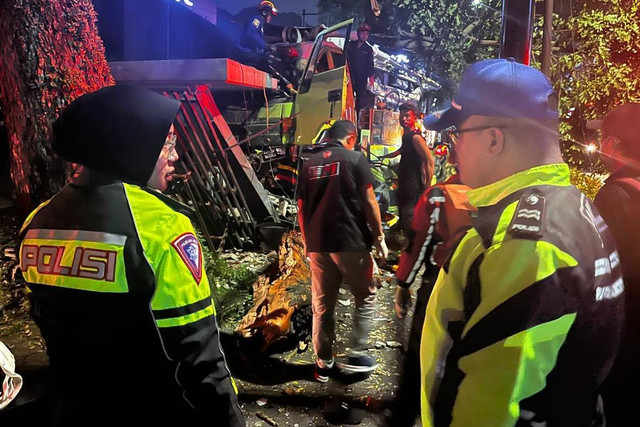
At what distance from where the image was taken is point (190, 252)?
5.00 feet

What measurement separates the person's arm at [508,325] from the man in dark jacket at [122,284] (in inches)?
33.2

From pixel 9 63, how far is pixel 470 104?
4.69m

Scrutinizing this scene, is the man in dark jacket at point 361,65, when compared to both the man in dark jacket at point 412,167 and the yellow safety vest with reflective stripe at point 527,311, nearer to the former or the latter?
the man in dark jacket at point 412,167

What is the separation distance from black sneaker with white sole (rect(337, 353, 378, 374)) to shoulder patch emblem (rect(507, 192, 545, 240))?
320 cm

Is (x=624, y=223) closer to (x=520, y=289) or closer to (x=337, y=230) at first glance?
(x=520, y=289)

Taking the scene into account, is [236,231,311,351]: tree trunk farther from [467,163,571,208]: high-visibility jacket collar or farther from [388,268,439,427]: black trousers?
[467,163,571,208]: high-visibility jacket collar

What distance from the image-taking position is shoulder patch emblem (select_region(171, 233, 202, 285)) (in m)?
1.50

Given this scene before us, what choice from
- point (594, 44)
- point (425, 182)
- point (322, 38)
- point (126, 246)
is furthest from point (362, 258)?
point (594, 44)

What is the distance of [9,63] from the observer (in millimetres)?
4418

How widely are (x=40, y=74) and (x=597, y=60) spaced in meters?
9.77

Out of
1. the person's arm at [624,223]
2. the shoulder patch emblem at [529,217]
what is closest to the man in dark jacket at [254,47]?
the person's arm at [624,223]

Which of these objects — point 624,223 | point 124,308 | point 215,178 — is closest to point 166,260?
point 124,308

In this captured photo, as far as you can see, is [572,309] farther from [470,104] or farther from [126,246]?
[126,246]

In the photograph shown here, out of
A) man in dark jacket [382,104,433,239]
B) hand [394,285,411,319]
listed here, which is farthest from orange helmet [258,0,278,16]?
hand [394,285,411,319]
